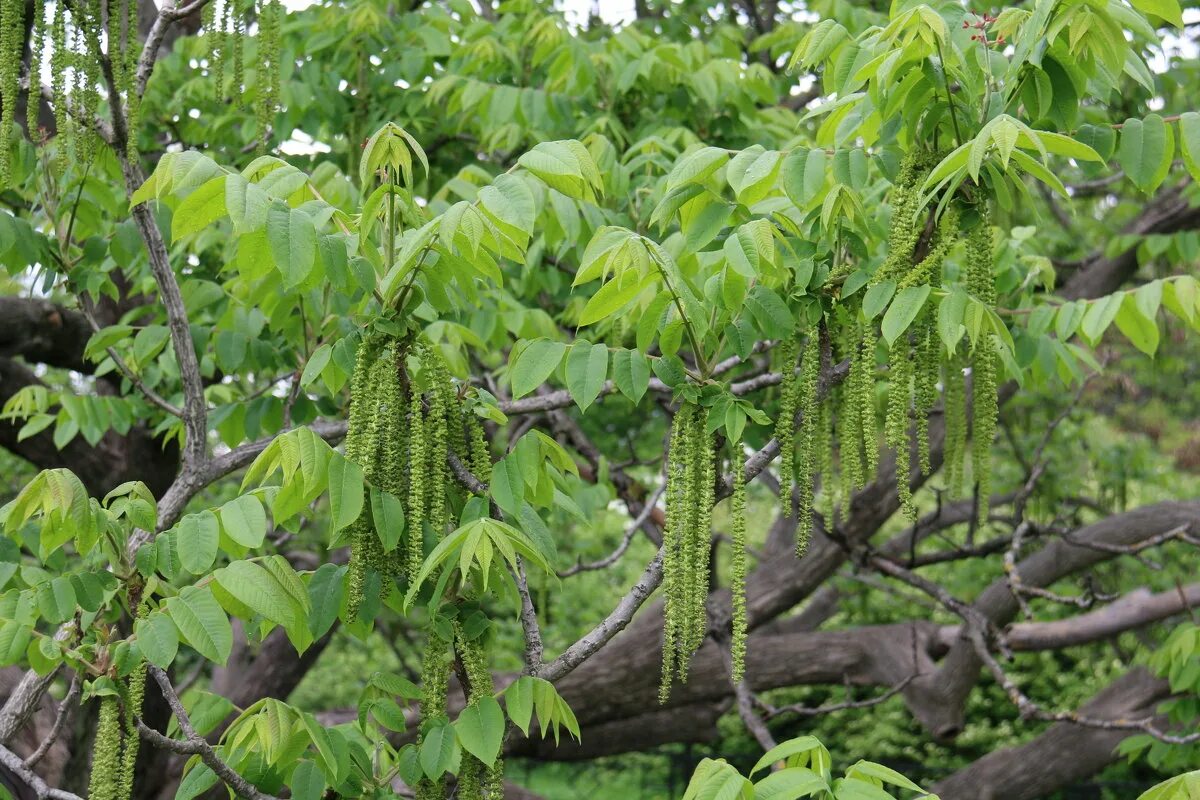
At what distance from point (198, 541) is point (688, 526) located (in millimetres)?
1086

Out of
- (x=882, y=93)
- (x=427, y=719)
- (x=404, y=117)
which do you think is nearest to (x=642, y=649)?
(x=404, y=117)

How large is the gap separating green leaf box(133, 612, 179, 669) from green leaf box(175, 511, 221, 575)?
124mm

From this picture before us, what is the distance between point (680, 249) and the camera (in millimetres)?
3887

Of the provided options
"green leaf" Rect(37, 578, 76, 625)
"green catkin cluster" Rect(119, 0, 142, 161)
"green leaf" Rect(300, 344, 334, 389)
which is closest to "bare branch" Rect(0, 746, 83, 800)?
"green leaf" Rect(37, 578, 76, 625)

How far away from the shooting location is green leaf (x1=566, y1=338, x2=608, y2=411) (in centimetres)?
276

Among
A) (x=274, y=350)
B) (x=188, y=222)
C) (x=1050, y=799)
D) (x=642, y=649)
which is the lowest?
(x=1050, y=799)

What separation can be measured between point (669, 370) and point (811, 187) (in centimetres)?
65

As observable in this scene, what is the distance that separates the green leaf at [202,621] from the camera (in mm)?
2525

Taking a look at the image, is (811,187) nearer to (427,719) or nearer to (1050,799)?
(427,719)

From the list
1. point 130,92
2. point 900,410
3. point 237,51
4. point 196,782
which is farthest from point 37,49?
point 900,410

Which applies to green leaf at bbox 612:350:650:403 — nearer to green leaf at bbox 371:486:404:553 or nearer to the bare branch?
green leaf at bbox 371:486:404:553

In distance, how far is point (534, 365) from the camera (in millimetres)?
2820

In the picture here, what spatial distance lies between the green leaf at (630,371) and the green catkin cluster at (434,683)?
0.72m

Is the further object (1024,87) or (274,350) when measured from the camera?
(274,350)
